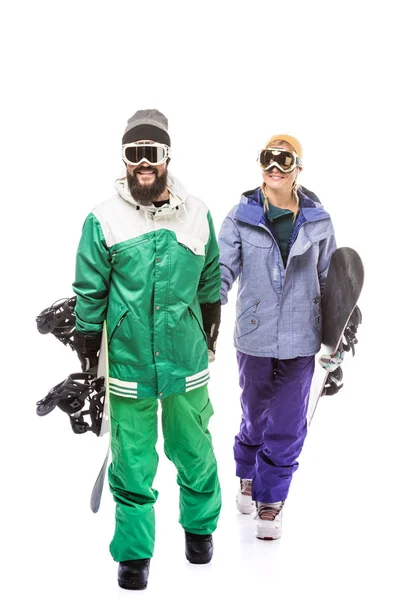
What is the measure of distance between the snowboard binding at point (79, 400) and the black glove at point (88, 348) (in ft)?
0.16

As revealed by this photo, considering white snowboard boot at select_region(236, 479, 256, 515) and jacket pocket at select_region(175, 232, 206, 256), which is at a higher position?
jacket pocket at select_region(175, 232, 206, 256)

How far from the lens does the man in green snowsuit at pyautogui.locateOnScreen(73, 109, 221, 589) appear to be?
4.79 meters

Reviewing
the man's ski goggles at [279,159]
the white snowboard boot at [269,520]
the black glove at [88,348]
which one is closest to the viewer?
the black glove at [88,348]

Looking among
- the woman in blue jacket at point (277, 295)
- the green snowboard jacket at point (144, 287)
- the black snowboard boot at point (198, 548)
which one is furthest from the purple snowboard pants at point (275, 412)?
the green snowboard jacket at point (144, 287)

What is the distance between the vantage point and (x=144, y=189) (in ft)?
15.8

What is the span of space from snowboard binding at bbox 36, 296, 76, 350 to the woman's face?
1.19m

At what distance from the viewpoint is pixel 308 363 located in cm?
555

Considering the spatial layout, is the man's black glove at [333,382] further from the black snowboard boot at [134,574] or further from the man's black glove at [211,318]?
the black snowboard boot at [134,574]

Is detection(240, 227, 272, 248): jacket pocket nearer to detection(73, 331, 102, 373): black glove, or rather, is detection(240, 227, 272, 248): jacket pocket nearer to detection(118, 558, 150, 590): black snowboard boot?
detection(73, 331, 102, 373): black glove

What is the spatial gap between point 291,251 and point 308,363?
2.07 feet

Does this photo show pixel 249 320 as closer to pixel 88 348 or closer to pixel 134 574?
pixel 88 348

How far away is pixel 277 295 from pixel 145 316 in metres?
0.89

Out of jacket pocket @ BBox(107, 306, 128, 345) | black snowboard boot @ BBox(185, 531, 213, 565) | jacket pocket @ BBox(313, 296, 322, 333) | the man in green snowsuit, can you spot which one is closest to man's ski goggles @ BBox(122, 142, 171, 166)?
the man in green snowsuit

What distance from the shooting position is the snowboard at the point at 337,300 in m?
5.19
